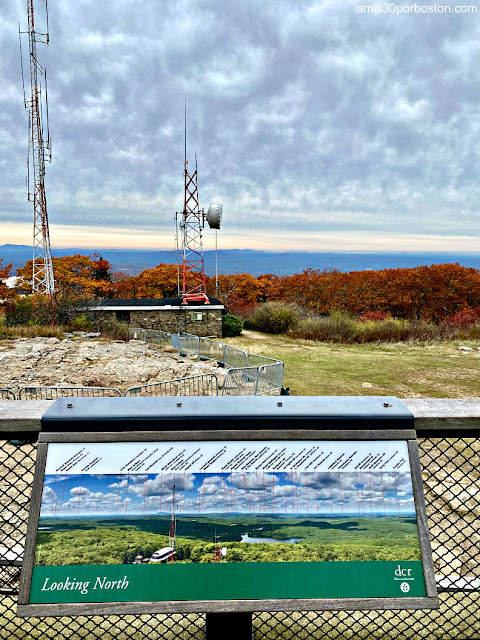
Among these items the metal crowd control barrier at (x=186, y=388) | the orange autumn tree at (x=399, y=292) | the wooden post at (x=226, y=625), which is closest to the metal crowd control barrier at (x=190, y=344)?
the metal crowd control barrier at (x=186, y=388)

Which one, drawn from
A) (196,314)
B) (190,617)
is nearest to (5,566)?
(190,617)

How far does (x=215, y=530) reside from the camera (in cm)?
174

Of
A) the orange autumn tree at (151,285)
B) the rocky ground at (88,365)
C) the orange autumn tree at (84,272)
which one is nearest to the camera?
the rocky ground at (88,365)

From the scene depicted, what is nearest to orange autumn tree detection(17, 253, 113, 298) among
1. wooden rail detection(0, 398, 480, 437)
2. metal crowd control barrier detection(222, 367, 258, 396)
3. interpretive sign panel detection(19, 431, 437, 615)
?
metal crowd control barrier detection(222, 367, 258, 396)

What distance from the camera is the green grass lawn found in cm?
1173

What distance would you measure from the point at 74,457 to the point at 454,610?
7.36 ft

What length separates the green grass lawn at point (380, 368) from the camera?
462 inches

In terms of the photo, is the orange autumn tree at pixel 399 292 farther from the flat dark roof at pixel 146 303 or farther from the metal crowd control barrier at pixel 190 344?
the metal crowd control barrier at pixel 190 344

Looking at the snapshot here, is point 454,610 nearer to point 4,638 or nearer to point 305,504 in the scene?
point 305,504

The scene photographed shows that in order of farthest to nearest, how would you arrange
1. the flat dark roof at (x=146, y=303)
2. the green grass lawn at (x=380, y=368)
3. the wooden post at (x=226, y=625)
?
1. the flat dark roof at (x=146, y=303)
2. the green grass lawn at (x=380, y=368)
3. the wooden post at (x=226, y=625)

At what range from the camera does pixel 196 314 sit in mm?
24969

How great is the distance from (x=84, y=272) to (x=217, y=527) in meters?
42.6

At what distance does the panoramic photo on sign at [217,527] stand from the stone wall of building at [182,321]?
23.0 metres

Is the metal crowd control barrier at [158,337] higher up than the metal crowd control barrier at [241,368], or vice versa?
the metal crowd control barrier at [241,368]
